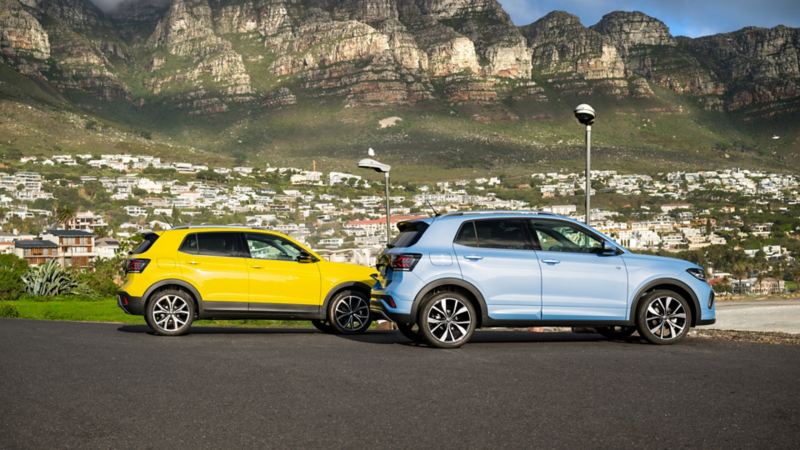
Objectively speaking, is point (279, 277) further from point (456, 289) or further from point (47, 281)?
point (47, 281)

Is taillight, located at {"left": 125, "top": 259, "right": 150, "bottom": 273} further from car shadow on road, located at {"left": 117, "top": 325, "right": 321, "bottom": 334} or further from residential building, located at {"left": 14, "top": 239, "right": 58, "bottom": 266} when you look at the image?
residential building, located at {"left": 14, "top": 239, "right": 58, "bottom": 266}

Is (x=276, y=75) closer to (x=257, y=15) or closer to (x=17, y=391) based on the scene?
(x=257, y=15)

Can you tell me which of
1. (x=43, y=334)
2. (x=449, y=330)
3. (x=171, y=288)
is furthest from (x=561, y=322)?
(x=43, y=334)

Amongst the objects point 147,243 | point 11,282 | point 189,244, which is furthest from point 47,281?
point 189,244

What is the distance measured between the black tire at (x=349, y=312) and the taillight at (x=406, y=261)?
2475 millimetres

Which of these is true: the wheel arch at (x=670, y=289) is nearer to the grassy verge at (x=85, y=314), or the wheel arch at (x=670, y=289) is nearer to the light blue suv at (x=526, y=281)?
the light blue suv at (x=526, y=281)

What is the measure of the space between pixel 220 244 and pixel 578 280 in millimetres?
5494

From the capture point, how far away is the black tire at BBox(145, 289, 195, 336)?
12.7 meters

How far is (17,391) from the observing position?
7570mm

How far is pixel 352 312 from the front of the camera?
1318 centimetres

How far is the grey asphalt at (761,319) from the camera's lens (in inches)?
564

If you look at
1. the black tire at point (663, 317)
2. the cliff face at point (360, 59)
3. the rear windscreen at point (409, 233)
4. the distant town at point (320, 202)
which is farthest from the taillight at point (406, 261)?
the cliff face at point (360, 59)

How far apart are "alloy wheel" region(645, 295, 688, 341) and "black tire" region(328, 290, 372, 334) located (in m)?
4.29

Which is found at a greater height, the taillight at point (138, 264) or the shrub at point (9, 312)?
the taillight at point (138, 264)
